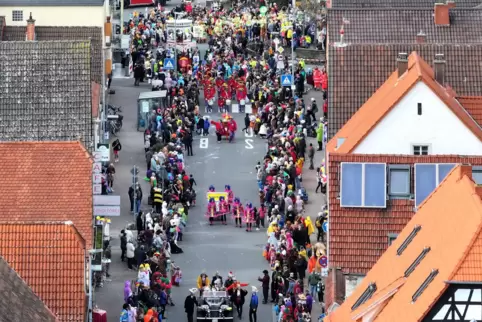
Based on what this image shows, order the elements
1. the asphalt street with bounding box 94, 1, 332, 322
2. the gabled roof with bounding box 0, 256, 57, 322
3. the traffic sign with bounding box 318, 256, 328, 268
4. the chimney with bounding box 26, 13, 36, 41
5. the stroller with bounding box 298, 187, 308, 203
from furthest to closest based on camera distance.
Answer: the chimney with bounding box 26, 13, 36, 41
the stroller with bounding box 298, 187, 308, 203
the asphalt street with bounding box 94, 1, 332, 322
the traffic sign with bounding box 318, 256, 328, 268
the gabled roof with bounding box 0, 256, 57, 322

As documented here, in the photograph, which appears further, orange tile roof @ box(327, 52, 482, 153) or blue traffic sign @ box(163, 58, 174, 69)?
blue traffic sign @ box(163, 58, 174, 69)

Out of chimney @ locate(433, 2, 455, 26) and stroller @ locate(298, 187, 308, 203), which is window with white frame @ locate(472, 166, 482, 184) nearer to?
stroller @ locate(298, 187, 308, 203)

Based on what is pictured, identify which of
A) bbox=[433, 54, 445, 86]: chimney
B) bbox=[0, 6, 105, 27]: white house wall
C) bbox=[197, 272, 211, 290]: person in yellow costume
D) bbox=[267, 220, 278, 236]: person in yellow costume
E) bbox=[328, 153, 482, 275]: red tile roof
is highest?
bbox=[0, 6, 105, 27]: white house wall

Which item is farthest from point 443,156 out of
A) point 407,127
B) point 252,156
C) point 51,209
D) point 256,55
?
→ point 256,55

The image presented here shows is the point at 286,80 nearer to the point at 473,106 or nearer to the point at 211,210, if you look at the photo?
the point at 211,210

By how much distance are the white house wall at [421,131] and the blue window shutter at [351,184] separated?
56.6 inches

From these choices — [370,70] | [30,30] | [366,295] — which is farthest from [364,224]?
[30,30]

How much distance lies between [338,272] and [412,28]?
24.2 m

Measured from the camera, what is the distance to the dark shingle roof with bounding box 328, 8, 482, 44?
280ft

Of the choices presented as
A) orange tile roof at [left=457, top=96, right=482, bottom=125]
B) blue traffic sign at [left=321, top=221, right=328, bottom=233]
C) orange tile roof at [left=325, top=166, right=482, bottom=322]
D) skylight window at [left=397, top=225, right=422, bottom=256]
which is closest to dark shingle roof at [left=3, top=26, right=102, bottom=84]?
blue traffic sign at [left=321, top=221, right=328, bottom=233]

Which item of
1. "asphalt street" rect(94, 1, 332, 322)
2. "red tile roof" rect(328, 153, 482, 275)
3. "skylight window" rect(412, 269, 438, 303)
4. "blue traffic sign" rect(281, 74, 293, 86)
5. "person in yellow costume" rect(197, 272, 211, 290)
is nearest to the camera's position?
"skylight window" rect(412, 269, 438, 303)

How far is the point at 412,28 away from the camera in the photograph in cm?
8750

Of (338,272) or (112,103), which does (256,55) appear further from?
(338,272)

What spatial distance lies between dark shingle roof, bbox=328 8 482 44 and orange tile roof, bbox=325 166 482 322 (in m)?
24.7
